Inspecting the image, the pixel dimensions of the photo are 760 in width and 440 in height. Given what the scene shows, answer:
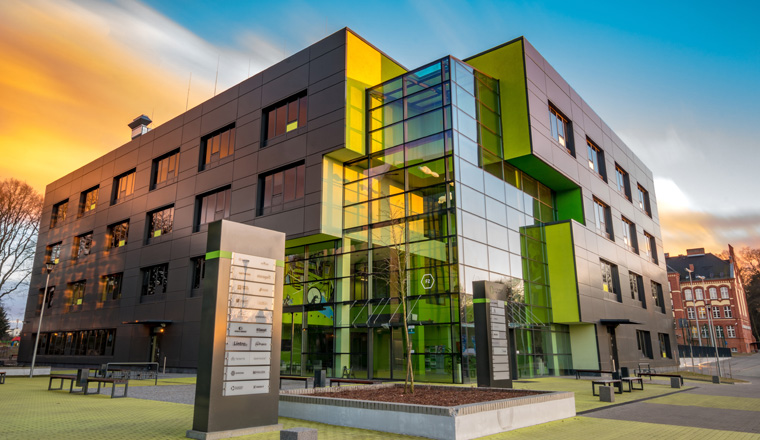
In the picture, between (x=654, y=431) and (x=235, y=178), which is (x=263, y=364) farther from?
(x=235, y=178)

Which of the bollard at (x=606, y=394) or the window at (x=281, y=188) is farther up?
the window at (x=281, y=188)

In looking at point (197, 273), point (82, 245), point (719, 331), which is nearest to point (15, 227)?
point (82, 245)

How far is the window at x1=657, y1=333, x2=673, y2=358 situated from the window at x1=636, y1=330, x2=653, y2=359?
3.95 meters

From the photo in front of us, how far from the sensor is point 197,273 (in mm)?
33219

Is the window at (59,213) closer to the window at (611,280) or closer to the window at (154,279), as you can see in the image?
the window at (154,279)

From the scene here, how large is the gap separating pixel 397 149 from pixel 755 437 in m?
19.6

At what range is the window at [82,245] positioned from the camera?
4437 cm

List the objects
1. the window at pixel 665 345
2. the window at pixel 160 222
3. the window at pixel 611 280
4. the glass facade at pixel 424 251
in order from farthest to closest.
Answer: the window at pixel 665 345 < the window at pixel 160 222 < the window at pixel 611 280 < the glass facade at pixel 424 251

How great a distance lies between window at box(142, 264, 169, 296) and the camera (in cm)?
3547

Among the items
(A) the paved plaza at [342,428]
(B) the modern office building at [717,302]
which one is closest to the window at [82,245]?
(A) the paved plaza at [342,428]

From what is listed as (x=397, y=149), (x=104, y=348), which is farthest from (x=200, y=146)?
(x=104, y=348)

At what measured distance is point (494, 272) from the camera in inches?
990

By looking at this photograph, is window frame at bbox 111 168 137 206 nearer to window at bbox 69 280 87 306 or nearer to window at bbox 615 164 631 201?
window at bbox 69 280 87 306

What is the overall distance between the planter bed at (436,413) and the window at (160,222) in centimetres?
2679
